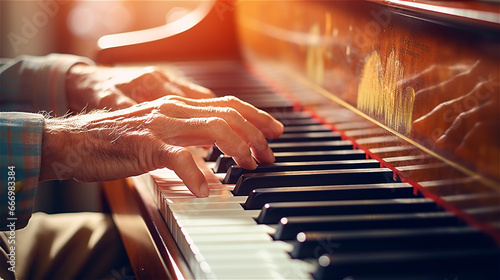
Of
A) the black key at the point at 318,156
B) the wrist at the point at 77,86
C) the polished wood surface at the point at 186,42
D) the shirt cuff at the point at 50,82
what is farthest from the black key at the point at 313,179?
the polished wood surface at the point at 186,42

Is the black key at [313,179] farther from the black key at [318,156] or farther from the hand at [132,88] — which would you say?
the hand at [132,88]

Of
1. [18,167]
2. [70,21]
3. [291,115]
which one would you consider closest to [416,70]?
[291,115]

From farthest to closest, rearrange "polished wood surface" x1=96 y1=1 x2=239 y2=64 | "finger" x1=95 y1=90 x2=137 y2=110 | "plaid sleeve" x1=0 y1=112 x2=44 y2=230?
"polished wood surface" x1=96 y1=1 x2=239 y2=64
"finger" x1=95 y1=90 x2=137 y2=110
"plaid sleeve" x1=0 y1=112 x2=44 y2=230

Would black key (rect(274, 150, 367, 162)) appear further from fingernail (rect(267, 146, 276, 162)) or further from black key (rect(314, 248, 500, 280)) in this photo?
black key (rect(314, 248, 500, 280))

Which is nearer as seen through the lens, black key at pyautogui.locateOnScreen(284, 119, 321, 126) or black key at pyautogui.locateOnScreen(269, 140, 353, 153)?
black key at pyautogui.locateOnScreen(269, 140, 353, 153)

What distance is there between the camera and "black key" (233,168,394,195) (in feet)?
3.20

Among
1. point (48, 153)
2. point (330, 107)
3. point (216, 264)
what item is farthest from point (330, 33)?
point (216, 264)

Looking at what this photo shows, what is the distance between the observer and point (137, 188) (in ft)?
3.89

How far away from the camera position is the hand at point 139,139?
1.02 m

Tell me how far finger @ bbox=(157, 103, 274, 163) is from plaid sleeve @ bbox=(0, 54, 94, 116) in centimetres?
73

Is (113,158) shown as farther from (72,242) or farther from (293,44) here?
(293,44)

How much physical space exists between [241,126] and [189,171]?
0.15 meters

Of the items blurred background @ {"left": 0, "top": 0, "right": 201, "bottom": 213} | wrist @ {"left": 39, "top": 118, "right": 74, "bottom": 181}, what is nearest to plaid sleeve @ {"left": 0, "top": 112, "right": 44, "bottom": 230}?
wrist @ {"left": 39, "top": 118, "right": 74, "bottom": 181}

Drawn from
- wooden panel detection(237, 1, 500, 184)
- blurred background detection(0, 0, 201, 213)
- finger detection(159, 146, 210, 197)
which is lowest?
blurred background detection(0, 0, 201, 213)
